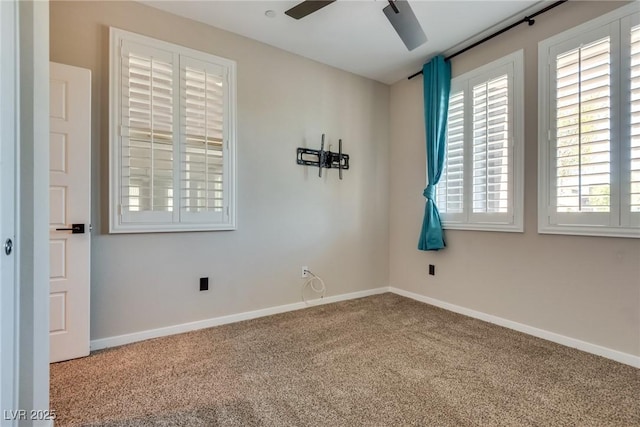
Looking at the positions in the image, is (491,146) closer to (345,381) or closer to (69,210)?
(345,381)

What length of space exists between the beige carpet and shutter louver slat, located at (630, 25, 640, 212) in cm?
118

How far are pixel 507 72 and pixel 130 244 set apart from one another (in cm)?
361

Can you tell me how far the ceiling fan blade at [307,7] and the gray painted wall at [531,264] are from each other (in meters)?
1.85

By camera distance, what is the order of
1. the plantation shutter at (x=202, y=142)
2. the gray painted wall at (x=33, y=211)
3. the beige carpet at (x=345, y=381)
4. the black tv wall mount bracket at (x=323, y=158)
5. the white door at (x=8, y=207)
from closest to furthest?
the white door at (x=8, y=207) < the gray painted wall at (x=33, y=211) < the beige carpet at (x=345, y=381) < the plantation shutter at (x=202, y=142) < the black tv wall mount bracket at (x=323, y=158)

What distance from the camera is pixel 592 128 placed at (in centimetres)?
223

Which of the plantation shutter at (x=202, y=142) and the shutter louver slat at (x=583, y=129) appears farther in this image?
the plantation shutter at (x=202, y=142)

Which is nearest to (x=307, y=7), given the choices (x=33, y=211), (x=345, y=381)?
(x=33, y=211)

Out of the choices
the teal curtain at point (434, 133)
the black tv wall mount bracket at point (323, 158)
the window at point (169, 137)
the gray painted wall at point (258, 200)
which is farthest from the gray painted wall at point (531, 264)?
the window at point (169, 137)

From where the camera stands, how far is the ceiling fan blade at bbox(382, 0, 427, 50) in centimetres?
192

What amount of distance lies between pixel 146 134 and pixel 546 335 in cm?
371

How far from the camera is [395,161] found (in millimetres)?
3943

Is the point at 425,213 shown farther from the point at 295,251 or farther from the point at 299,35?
the point at 299,35

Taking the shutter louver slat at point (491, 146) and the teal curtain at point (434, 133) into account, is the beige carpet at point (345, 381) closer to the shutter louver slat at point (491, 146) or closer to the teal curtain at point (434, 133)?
the teal curtain at point (434, 133)

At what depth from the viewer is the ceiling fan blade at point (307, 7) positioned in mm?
2012
